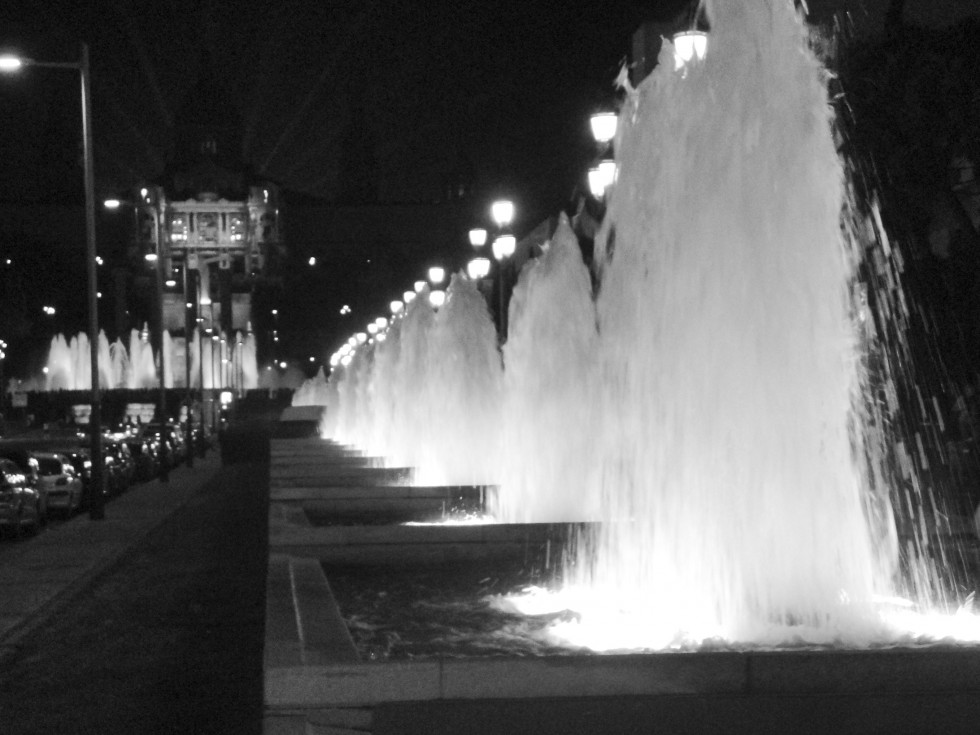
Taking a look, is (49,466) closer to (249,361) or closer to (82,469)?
(82,469)

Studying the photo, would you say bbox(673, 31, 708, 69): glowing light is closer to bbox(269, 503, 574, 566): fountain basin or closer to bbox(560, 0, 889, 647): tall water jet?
bbox(560, 0, 889, 647): tall water jet

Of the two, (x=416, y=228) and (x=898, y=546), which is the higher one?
(x=416, y=228)

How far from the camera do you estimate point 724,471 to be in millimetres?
11695

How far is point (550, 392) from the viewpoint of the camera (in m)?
23.4

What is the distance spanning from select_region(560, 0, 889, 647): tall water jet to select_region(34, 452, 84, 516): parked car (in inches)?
775

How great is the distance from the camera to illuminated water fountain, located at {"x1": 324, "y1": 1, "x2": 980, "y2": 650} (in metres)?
11.0

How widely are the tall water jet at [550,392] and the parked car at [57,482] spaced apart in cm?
1050

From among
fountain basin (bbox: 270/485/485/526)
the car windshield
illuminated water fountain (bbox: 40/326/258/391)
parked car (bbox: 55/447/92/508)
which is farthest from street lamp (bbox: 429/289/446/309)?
illuminated water fountain (bbox: 40/326/258/391)

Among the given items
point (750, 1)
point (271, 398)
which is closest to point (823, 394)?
point (750, 1)

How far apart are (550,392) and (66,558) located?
24.2 ft

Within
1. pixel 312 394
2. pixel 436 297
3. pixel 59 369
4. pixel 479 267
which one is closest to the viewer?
pixel 479 267

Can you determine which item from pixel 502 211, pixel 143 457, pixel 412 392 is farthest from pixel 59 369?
pixel 502 211

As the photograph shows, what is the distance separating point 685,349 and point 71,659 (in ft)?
19.3

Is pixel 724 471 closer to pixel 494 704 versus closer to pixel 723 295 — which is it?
pixel 723 295
